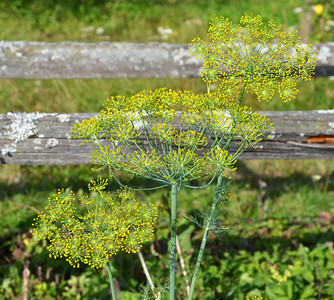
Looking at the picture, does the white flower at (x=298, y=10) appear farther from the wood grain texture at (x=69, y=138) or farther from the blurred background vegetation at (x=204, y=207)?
the wood grain texture at (x=69, y=138)

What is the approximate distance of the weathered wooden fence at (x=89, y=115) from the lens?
2.61 m

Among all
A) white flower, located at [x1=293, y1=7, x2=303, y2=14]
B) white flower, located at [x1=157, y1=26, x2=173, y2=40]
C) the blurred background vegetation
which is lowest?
the blurred background vegetation

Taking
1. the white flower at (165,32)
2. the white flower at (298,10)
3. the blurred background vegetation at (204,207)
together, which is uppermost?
the white flower at (298,10)

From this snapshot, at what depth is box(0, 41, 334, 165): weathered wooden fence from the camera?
2605 millimetres

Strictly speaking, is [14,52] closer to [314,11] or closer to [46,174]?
[46,174]

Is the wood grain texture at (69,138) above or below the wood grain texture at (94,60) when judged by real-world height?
below

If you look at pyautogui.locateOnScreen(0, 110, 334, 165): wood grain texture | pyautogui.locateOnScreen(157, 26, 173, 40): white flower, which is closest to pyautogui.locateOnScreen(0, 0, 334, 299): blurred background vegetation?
pyautogui.locateOnScreen(157, 26, 173, 40): white flower

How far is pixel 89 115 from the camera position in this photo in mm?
2688

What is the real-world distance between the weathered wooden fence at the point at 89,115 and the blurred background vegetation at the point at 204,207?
19.0 inches

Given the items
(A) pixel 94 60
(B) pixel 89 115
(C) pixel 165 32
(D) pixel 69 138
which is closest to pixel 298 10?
(C) pixel 165 32

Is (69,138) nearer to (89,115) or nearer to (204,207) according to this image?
(89,115)

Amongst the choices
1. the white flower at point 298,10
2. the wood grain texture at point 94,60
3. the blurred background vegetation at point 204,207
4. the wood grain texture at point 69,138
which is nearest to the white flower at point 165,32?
the blurred background vegetation at point 204,207

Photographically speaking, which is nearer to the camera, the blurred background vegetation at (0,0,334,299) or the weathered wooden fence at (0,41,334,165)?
the weathered wooden fence at (0,41,334,165)

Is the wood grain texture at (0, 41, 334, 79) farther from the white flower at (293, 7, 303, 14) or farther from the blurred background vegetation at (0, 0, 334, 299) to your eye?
the white flower at (293, 7, 303, 14)
